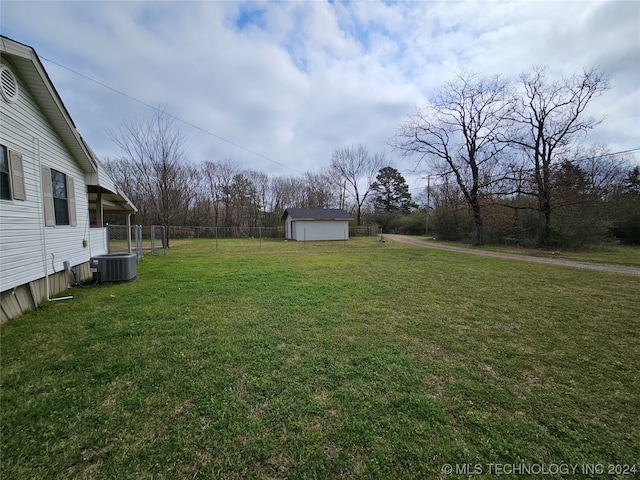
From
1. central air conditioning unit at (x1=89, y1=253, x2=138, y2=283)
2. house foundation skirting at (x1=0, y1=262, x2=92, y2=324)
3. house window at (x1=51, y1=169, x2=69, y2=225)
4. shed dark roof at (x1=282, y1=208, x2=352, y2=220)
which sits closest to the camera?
house foundation skirting at (x1=0, y1=262, x2=92, y2=324)

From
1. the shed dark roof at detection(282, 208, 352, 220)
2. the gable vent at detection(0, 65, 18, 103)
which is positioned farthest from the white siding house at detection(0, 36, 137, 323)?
the shed dark roof at detection(282, 208, 352, 220)

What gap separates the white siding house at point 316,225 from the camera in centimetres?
2478

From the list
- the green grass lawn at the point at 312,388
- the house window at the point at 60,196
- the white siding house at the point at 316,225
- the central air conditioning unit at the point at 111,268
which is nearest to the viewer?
the green grass lawn at the point at 312,388

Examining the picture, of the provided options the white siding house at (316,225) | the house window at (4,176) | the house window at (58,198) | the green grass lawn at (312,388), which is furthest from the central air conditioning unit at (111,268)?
the white siding house at (316,225)

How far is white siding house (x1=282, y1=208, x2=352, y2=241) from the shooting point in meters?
24.8

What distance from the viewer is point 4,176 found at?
412 centimetres

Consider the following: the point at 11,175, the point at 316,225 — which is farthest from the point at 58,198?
the point at 316,225

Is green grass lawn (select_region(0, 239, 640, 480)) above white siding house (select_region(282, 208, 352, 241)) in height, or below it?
below

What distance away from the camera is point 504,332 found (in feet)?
12.5

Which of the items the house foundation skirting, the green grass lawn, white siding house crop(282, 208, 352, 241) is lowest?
the green grass lawn

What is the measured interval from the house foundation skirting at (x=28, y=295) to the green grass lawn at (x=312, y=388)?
0.83 feet

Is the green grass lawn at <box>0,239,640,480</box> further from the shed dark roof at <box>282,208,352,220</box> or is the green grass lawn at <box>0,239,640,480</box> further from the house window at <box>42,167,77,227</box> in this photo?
the shed dark roof at <box>282,208,352,220</box>

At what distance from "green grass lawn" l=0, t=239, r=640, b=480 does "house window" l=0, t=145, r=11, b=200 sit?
204cm

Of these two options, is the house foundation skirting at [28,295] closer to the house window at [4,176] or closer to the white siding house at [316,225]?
the house window at [4,176]
